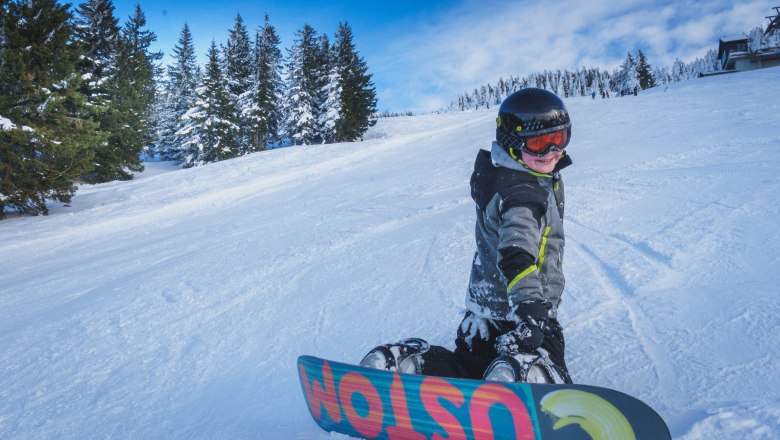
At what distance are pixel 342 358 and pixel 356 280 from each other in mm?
1761

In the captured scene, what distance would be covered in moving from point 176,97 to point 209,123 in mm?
14575

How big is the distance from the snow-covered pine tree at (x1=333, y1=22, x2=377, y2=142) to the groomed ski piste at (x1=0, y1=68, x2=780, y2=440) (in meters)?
31.0

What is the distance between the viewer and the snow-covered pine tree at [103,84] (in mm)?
21000

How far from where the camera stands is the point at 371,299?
4344 millimetres

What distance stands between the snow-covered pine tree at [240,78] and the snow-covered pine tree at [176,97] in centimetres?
328

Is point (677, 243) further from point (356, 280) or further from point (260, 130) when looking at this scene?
point (260, 130)

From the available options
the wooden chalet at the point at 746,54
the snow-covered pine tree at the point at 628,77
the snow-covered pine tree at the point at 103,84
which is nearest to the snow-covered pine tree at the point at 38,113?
the snow-covered pine tree at the point at 103,84

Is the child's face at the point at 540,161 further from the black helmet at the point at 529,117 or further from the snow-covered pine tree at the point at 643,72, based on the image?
the snow-covered pine tree at the point at 643,72

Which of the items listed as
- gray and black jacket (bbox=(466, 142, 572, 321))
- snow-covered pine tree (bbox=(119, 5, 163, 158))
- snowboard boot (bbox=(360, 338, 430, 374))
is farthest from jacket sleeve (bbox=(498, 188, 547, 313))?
snow-covered pine tree (bbox=(119, 5, 163, 158))

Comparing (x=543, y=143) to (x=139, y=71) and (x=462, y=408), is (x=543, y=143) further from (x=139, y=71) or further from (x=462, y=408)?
(x=139, y=71)

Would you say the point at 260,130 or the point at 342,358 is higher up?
the point at 260,130

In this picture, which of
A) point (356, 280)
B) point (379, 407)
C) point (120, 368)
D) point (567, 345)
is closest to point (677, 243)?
point (567, 345)

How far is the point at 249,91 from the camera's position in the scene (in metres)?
40.0

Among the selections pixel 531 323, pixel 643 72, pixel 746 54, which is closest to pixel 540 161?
pixel 531 323
